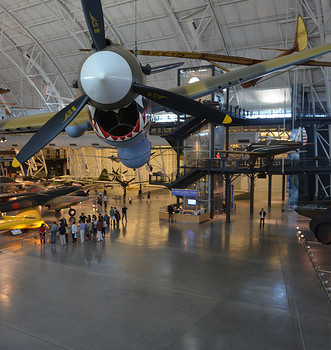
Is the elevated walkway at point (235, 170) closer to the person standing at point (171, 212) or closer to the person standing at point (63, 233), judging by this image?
the person standing at point (171, 212)

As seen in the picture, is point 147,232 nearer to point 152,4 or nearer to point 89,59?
point 89,59

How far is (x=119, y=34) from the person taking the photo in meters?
30.8

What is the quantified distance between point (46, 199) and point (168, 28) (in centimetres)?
1904

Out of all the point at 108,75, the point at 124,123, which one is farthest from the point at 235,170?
the point at 108,75

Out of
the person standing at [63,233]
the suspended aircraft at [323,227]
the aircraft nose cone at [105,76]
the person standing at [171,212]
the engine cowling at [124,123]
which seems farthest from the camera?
the person standing at [171,212]

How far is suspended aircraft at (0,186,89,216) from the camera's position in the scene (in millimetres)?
18484

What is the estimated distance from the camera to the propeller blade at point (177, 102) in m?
6.59

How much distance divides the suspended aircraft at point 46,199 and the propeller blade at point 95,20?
14.7 metres

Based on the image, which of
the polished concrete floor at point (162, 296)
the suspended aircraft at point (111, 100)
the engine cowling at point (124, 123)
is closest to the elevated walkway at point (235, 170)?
the polished concrete floor at point (162, 296)

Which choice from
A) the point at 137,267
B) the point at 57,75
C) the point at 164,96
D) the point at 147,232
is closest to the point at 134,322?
the point at 137,267

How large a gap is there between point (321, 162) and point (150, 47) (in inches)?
768

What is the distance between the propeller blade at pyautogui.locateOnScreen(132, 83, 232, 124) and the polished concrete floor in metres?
4.86

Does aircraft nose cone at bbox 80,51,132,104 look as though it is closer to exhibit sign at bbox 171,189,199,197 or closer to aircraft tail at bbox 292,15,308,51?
aircraft tail at bbox 292,15,308,51

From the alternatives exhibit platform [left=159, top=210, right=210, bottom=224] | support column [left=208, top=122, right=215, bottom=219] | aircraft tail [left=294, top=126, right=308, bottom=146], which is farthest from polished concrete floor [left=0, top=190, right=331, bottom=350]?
aircraft tail [left=294, top=126, right=308, bottom=146]
